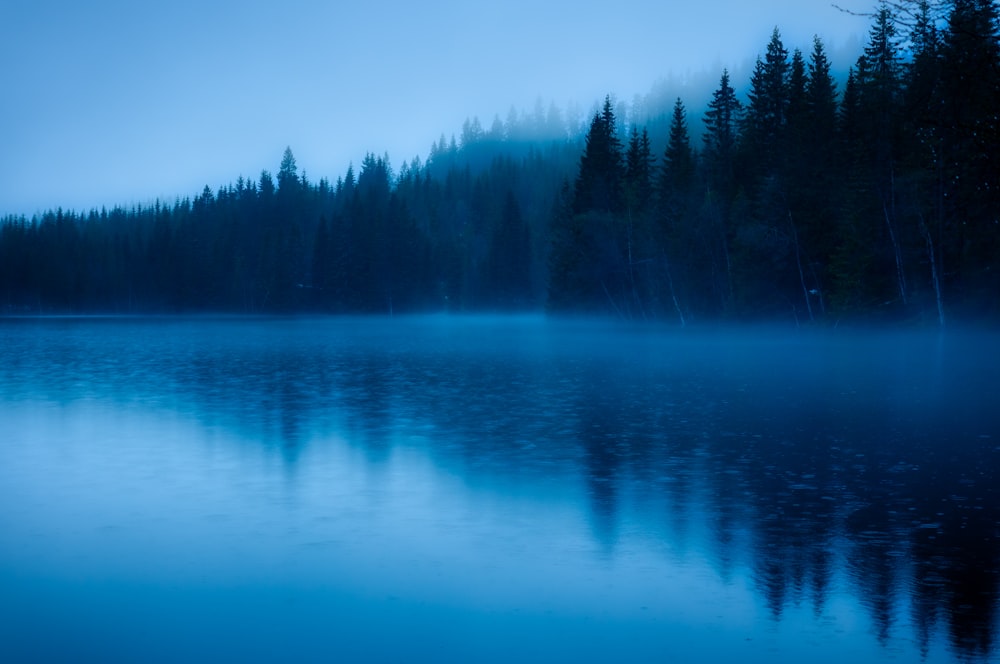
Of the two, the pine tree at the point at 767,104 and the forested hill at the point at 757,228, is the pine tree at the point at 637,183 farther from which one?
the pine tree at the point at 767,104

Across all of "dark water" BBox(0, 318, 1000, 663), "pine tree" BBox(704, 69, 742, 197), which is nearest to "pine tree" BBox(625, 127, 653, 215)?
"pine tree" BBox(704, 69, 742, 197)

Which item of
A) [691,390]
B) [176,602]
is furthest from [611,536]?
[691,390]

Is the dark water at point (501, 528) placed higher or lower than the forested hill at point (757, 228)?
lower

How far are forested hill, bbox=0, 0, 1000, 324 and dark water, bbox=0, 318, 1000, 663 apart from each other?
4.76 m

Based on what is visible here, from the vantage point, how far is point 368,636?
23.1ft

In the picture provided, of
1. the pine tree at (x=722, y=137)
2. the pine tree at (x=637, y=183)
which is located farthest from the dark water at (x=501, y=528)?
the pine tree at (x=637, y=183)

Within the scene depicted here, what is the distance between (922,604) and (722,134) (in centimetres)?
8640

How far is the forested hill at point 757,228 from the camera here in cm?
1518

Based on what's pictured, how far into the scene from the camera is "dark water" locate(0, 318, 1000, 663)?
704 cm

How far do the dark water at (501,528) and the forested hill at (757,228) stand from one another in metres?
4.76

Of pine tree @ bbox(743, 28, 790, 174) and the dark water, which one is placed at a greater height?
pine tree @ bbox(743, 28, 790, 174)

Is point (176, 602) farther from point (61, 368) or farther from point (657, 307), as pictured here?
point (657, 307)

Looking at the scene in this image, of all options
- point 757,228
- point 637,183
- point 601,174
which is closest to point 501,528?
point 757,228

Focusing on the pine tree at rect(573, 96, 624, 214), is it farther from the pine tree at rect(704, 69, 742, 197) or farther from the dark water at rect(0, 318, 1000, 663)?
the dark water at rect(0, 318, 1000, 663)
